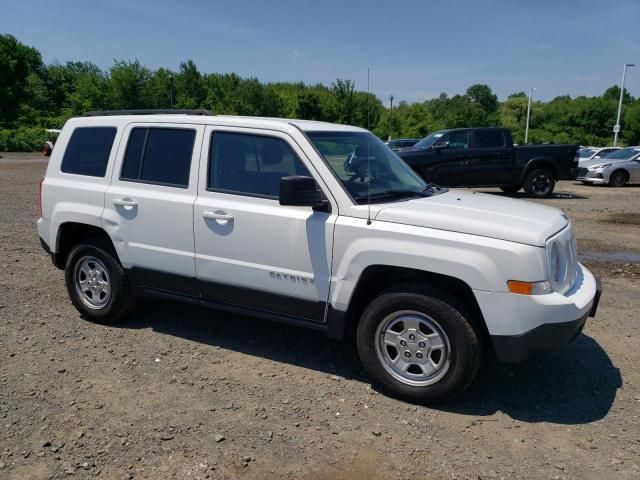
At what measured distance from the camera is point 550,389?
156 inches

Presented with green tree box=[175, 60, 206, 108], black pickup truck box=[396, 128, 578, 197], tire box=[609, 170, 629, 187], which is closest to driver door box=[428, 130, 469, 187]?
black pickup truck box=[396, 128, 578, 197]

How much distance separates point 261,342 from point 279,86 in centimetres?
8076

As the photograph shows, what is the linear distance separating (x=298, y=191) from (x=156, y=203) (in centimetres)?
147

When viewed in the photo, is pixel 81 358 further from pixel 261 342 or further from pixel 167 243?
pixel 261 342

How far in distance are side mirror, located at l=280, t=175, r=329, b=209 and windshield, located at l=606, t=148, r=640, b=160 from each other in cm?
2154

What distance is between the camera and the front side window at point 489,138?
47.7ft

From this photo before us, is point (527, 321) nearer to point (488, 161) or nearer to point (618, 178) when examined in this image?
point (488, 161)

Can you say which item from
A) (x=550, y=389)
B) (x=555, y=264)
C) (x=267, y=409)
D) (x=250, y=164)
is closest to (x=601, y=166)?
(x=550, y=389)

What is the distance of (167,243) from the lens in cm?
445

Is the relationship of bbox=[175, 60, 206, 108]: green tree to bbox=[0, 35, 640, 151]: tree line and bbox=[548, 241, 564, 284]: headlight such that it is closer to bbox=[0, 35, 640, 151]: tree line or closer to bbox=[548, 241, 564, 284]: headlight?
bbox=[0, 35, 640, 151]: tree line

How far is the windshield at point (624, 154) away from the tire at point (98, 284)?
71.4 feet

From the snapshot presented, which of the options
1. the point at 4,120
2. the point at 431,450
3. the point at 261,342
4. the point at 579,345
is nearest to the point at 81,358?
the point at 261,342

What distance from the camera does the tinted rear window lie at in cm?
483

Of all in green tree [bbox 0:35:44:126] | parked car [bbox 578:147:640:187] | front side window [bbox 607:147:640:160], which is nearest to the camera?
parked car [bbox 578:147:640:187]
